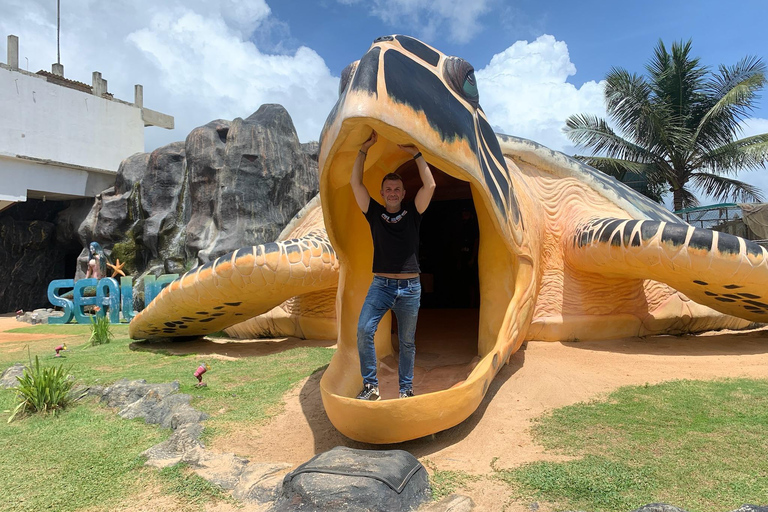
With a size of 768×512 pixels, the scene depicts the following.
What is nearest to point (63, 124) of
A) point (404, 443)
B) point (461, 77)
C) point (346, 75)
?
point (346, 75)

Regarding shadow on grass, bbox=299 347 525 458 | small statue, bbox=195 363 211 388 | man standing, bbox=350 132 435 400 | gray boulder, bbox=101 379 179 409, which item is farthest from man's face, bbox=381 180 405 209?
gray boulder, bbox=101 379 179 409

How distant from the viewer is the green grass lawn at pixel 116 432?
172 centimetres

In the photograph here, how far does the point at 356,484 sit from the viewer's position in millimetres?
1460

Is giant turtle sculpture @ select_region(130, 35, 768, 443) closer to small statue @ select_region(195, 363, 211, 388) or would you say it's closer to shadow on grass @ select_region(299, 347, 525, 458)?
shadow on grass @ select_region(299, 347, 525, 458)

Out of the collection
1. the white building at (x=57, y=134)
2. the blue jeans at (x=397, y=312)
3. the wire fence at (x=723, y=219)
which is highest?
the white building at (x=57, y=134)

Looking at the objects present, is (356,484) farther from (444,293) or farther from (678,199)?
(678,199)

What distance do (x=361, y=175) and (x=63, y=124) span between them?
1760cm

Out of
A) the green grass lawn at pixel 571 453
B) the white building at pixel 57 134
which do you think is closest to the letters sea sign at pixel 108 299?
the white building at pixel 57 134

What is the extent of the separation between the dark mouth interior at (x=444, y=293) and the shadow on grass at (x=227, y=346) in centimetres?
112

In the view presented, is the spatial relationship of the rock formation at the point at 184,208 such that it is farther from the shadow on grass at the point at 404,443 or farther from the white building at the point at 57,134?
the shadow on grass at the point at 404,443

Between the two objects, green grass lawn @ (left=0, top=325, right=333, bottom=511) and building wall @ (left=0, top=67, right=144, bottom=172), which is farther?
building wall @ (left=0, top=67, right=144, bottom=172)

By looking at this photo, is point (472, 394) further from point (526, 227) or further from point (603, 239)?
point (603, 239)

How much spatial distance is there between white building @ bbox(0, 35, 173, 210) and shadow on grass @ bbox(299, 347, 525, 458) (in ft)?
53.0

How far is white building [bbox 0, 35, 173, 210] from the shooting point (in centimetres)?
1452
